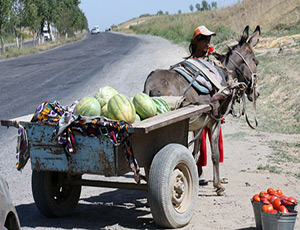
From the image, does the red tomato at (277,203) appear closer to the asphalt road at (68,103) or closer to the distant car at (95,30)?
the asphalt road at (68,103)

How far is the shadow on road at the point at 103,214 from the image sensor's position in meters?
5.39

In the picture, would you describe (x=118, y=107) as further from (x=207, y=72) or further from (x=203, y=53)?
(x=203, y=53)

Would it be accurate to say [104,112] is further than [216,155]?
No

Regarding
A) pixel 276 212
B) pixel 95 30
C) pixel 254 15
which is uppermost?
pixel 95 30

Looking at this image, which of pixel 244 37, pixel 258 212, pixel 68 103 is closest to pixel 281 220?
pixel 258 212

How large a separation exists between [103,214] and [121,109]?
5.48 feet

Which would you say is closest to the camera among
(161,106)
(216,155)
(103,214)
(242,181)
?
(161,106)

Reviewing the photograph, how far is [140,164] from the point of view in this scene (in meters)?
4.98

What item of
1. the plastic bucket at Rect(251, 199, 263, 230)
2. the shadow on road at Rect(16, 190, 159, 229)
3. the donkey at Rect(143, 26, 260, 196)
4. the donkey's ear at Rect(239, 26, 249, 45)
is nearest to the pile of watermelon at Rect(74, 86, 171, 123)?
the donkey at Rect(143, 26, 260, 196)

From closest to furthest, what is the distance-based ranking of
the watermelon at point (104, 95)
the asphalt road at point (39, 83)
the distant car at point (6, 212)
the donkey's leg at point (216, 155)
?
the distant car at point (6, 212) < the watermelon at point (104, 95) < the donkey's leg at point (216, 155) < the asphalt road at point (39, 83)

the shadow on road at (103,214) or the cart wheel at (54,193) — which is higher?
the cart wheel at (54,193)

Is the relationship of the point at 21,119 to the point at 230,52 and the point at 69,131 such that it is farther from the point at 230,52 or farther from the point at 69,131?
the point at 230,52

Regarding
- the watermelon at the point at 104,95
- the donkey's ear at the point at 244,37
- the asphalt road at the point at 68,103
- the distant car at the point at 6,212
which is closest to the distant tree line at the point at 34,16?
the asphalt road at the point at 68,103

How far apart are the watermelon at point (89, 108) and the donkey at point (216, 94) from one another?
1302mm
